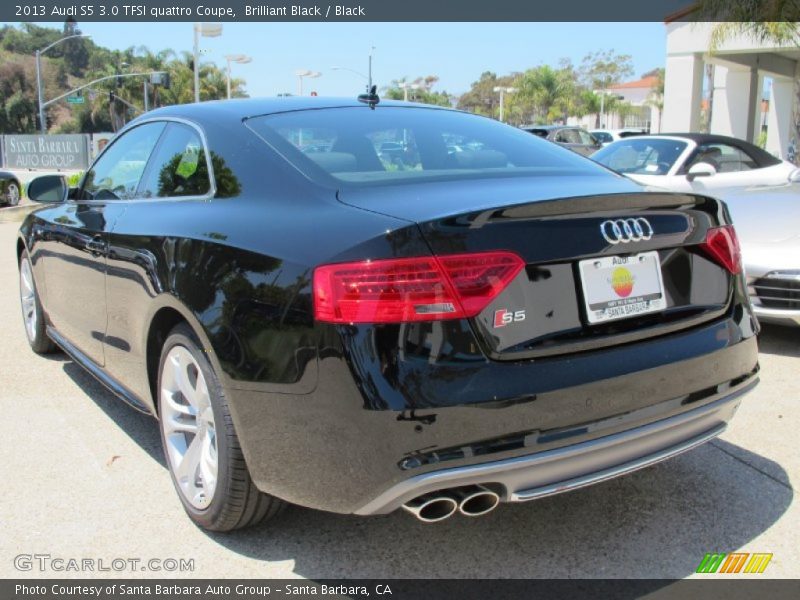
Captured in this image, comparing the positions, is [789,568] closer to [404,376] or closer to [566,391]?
[566,391]

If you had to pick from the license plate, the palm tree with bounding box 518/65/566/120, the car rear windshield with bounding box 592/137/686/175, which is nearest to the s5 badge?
the license plate

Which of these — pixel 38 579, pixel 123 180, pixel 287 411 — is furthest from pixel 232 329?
pixel 123 180

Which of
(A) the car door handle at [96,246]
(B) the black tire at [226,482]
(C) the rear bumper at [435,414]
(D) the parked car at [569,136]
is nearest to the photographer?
(C) the rear bumper at [435,414]

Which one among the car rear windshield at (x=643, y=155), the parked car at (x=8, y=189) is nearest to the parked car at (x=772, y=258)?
the car rear windshield at (x=643, y=155)

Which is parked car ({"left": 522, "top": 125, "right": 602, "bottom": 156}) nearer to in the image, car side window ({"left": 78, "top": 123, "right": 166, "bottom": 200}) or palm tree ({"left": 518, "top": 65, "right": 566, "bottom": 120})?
car side window ({"left": 78, "top": 123, "right": 166, "bottom": 200})

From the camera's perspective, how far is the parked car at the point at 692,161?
7684 millimetres

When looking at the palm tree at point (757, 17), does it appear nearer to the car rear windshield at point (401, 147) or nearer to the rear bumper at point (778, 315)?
the rear bumper at point (778, 315)

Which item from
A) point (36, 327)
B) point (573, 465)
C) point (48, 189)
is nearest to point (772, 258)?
point (573, 465)

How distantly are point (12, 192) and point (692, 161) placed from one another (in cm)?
1593

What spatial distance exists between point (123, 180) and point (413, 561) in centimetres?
234

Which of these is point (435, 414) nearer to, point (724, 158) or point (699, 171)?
point (699, 171)

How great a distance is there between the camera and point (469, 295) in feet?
6.84

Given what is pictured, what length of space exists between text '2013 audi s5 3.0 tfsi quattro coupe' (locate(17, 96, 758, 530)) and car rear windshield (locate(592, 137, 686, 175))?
523 centimetres

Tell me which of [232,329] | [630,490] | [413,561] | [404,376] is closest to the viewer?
[404,376]
